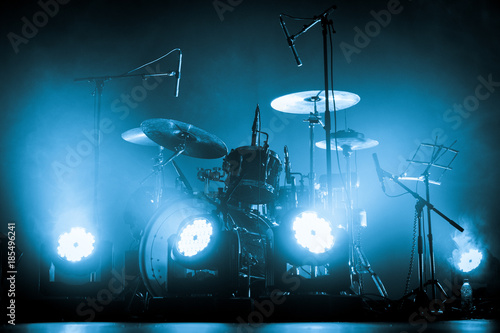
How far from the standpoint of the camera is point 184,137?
12.3ft

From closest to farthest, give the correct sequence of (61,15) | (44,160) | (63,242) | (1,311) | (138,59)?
(1,311), (63,242), (44,160), (61,15), (138,59)

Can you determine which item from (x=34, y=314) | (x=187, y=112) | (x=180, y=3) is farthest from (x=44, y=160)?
(x=180, y=3)

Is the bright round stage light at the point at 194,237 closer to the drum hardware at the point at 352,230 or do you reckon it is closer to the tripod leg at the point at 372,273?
the drum hardware at the point at 352,230

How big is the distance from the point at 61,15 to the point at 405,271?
4567 mm

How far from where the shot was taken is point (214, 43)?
18.7 ft

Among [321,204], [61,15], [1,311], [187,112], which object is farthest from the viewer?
[187,112]

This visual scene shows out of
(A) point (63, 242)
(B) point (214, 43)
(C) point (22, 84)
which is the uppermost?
(B) point (214, 43)

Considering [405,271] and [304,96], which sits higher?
[304,96]

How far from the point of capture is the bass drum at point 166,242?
3.17m

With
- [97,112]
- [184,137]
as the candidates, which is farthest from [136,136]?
[184,137]

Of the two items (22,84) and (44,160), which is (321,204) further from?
(22,84)

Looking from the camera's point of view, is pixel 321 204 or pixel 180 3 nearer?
pixel 321 204

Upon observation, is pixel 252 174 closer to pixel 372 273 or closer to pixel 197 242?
pixel 197 242

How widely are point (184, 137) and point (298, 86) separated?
2500mm
